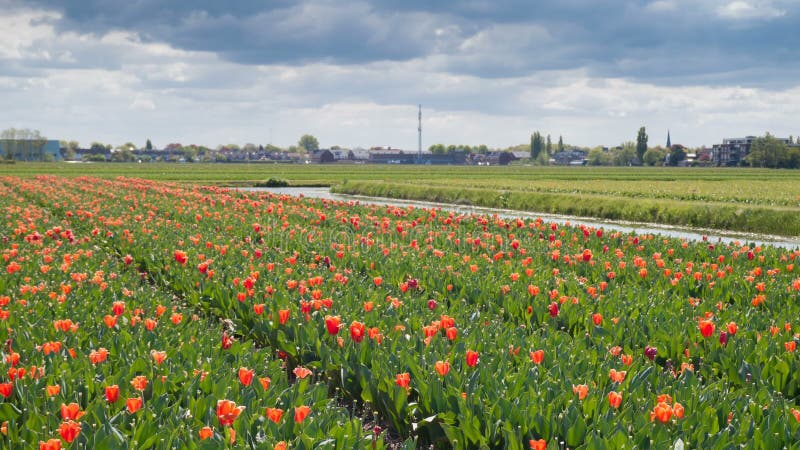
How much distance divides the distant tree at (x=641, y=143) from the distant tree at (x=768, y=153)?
44.1 m

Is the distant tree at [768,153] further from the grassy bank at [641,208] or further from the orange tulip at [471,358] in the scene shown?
the orange tulip at [471,358]

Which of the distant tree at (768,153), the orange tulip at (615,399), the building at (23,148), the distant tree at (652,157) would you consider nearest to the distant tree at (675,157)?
the distant tree at (652,157)

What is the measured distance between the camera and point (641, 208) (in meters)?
28.5

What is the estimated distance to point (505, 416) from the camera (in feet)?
14.3

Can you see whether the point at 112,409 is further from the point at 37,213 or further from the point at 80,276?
the point at 37,213

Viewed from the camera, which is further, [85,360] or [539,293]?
[539,293]

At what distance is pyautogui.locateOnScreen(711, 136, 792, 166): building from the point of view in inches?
6998

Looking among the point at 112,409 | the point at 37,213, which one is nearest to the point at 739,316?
the point at 112,409

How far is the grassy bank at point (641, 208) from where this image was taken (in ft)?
79.5

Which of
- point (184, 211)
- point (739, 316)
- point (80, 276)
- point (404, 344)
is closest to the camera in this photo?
point (404, 344)

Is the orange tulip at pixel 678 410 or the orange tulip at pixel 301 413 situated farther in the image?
the orange tulip at pixel 678 410

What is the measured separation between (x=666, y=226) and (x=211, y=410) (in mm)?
24575

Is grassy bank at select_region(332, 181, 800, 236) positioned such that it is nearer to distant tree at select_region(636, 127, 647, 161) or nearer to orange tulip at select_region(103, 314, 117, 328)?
orange tulip at select_region(103, 314, 117, 328)

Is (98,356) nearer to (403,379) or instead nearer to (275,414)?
(275,414)
